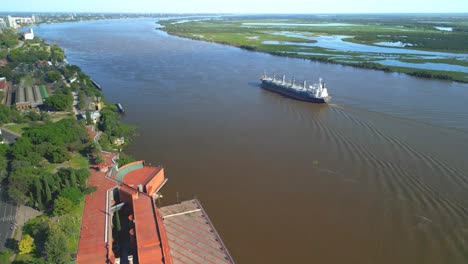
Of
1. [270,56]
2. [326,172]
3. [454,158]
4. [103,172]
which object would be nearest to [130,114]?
[103,172]

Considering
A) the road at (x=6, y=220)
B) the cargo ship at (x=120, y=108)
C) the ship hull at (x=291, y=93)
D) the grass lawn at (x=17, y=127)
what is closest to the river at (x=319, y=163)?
the cargo ship at (x=120, y=108)

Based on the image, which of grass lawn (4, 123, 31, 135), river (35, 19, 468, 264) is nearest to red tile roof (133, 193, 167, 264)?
river (35, 19, 468, 264)

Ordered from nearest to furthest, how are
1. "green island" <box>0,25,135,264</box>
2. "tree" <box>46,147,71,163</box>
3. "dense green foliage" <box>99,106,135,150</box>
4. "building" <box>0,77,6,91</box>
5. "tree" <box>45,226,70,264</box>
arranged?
"tree" <box>45,226,70,264</box>, "green island" <box>0,25,135,264</box>, "tree" <box>46,147,71,163</box>, "dense green foliage" <box>99,106,135,150</box>, "building" <box>0,77,6,91</box>

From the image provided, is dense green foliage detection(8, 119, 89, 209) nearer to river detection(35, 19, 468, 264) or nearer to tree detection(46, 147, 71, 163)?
tree detection(46, 147, 71, 163)

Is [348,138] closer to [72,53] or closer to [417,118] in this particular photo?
[417,118]

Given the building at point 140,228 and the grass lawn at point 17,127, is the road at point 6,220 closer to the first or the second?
the building at point 140,228

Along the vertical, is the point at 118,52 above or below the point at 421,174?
above

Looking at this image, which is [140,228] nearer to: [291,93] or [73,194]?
[73,194]
